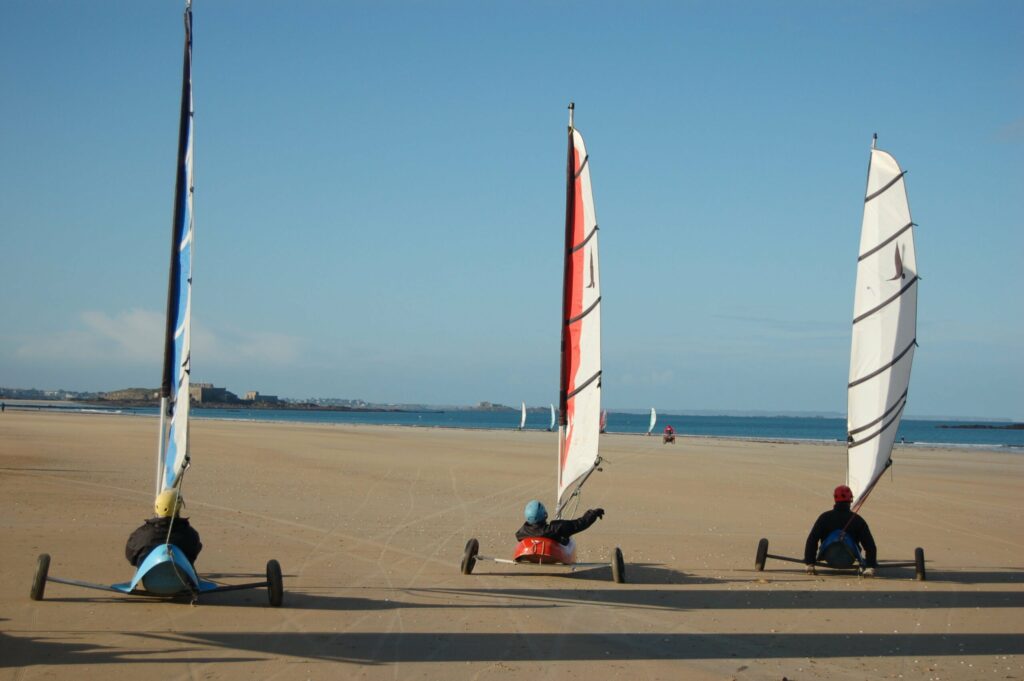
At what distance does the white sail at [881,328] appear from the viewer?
11227mm

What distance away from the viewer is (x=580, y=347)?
425 inches

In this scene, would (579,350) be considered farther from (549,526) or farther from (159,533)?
(159,533)

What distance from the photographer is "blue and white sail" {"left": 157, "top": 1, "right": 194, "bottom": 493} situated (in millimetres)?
7730

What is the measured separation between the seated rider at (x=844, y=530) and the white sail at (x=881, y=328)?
72 cm

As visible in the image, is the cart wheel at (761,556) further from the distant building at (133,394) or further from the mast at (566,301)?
the distant building at (133,394)

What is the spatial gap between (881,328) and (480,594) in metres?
5.78

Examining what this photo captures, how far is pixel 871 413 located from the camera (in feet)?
37.3

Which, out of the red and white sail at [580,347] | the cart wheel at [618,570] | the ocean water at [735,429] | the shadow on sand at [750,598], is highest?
the red and white sail at [580,347]

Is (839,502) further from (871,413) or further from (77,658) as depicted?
(77,658)

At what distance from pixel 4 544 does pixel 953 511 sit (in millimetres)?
15713

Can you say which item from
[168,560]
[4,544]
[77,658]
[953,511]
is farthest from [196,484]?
[953,511]

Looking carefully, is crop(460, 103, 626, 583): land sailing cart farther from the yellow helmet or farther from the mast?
the yellow helmet

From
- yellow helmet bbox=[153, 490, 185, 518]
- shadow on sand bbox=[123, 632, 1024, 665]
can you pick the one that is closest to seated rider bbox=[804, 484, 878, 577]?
shadow on sand bbox=[123, 632, 1024, 665]

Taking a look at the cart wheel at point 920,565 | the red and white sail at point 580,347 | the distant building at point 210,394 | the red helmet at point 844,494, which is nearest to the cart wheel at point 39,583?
the red and white sail at point 580,347
